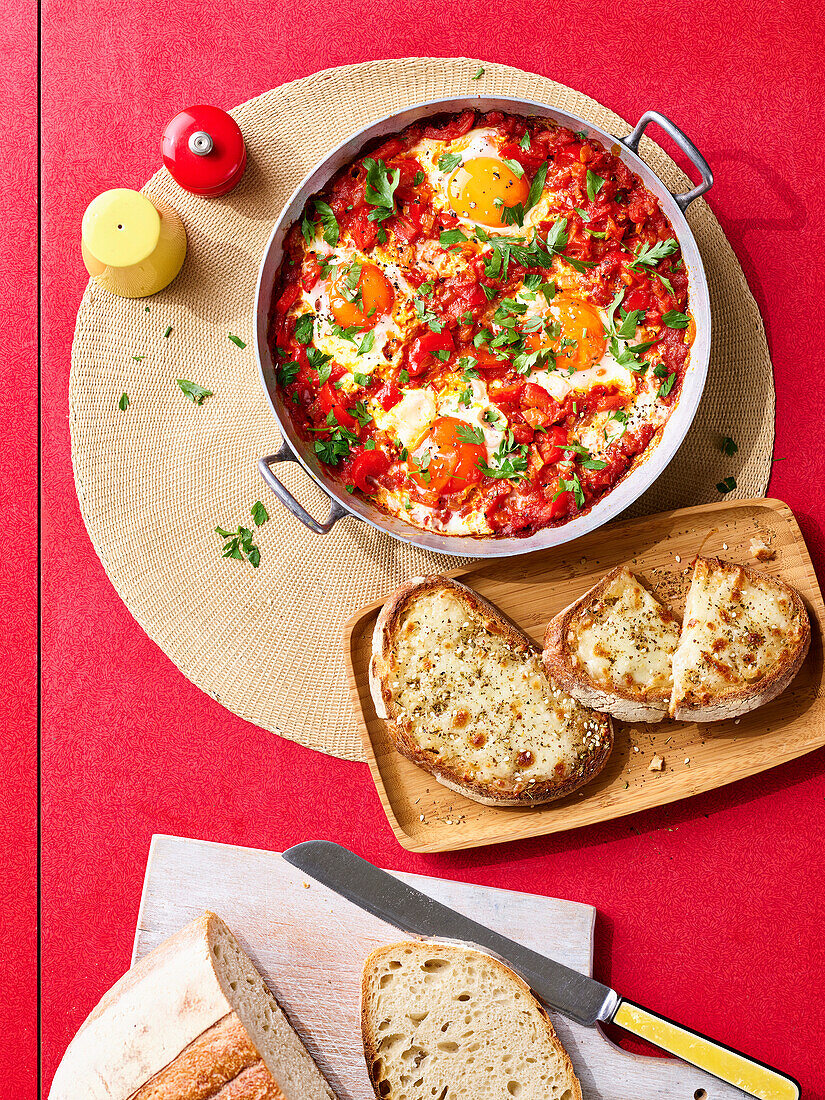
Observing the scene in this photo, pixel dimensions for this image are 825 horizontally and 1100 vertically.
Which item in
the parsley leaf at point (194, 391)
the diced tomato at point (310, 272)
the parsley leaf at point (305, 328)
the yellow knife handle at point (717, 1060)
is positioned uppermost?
the diced tomato at point (310, 272)

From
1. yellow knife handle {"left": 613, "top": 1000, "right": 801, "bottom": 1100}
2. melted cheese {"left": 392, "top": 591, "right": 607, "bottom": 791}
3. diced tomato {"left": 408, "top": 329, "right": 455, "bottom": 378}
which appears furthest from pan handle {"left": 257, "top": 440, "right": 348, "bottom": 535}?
yellow knife handle {"left": 613, "top": 1000, "right": 801, "bottom": 1100}

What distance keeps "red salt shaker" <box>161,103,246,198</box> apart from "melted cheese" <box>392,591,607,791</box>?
72.1 inches

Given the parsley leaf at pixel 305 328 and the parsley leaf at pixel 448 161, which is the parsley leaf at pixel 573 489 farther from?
the parsley leaf at pixel 448 161

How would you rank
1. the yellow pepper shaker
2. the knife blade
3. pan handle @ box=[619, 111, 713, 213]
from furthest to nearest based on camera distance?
the knife blade, the yellow pepper shaker, pan handle @ box=[619, 111, 713, 213]

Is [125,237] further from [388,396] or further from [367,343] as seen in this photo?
[388,396]

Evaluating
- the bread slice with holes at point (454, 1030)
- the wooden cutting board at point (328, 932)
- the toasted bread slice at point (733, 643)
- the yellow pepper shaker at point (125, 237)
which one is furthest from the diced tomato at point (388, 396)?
the bread slice with holes at point (454, 1030)

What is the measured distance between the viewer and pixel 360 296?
332 cm

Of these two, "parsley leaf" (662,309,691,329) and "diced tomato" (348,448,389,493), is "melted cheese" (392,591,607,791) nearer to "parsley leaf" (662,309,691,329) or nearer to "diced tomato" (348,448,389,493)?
"diced tomato" (348,448,389,493)

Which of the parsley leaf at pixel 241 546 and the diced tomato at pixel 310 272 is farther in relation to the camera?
the parsley leaf at pixel 241 546

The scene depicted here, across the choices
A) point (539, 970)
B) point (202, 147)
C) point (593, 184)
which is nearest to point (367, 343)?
point (202, 147)

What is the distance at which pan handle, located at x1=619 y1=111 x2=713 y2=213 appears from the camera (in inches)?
120

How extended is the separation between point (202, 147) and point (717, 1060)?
159 inches

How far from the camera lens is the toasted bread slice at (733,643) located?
3.27 meters

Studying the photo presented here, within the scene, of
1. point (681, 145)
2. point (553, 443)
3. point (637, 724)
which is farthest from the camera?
point (637, 724)
